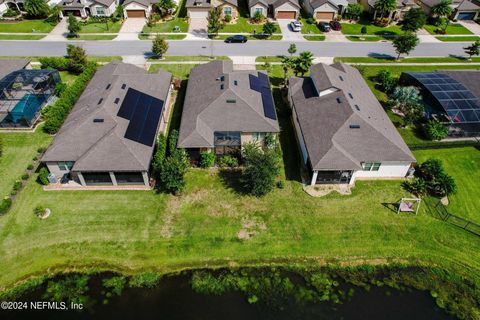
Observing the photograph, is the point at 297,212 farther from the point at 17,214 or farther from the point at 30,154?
the point at 30,154

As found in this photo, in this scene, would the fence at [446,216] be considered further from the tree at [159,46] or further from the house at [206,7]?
the house at [206,7]

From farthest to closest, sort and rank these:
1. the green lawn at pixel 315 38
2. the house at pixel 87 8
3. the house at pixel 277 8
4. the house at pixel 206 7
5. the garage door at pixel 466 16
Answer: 1. the garage door at pixel 466 16
2. the house at pixel 277 8
3. the house at pixel 206 7
4. the house at pixel 87 8
5. the green lawn at pixel 315 38

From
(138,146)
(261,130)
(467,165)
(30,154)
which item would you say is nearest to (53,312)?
(138,146)

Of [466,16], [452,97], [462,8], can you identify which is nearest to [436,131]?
[452,97]

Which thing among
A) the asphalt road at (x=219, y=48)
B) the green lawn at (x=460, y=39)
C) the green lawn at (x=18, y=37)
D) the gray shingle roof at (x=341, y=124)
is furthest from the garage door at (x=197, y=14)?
the green lawn at (x=460, y=39)

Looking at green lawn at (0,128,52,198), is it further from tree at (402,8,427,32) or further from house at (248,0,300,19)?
tree at (402,8,427,32)

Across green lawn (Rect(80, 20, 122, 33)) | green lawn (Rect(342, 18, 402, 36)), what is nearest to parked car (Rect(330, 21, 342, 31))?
green lawn (Rect(342, 18, 402, 36))
